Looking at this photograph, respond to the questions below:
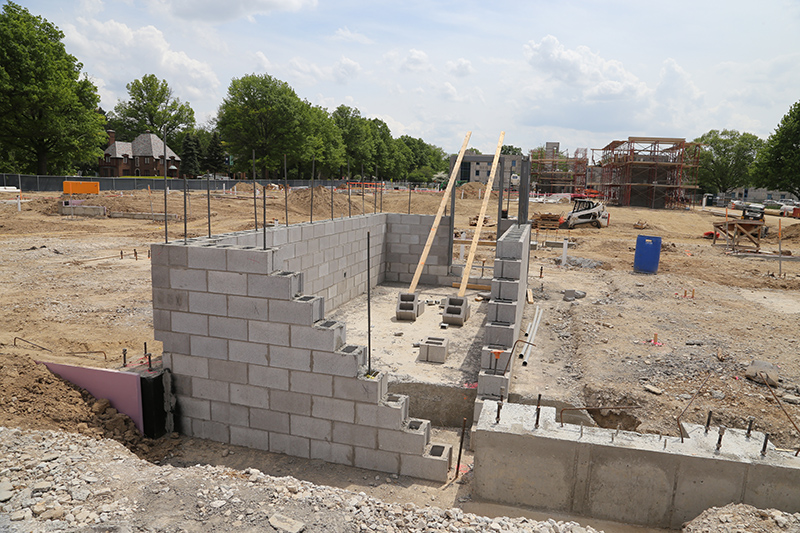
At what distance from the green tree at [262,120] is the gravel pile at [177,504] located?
48630mm

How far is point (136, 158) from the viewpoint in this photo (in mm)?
63562

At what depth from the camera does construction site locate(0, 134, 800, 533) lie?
17.8 ft

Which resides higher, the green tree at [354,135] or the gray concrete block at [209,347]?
the green tree at [354,135]

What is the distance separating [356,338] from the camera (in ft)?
34.9

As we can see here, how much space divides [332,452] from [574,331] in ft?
22.8

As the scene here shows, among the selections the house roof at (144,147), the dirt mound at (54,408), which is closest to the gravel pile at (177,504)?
the dirt mound at (54,408)

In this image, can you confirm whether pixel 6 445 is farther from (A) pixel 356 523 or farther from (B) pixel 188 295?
(A) pixel 356 523

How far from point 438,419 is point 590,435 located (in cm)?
314

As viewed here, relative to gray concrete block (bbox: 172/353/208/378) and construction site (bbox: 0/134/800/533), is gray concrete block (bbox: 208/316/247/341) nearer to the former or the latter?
construction site (bbox: 0/134/800/533)

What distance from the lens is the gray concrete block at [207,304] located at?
22.8 ft

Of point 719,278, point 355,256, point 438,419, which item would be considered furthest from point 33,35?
point 719,278

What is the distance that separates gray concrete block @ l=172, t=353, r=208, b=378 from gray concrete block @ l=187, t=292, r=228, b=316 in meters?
0.71

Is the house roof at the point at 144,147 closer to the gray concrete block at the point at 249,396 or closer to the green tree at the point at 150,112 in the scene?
the green tree at the point at 150,112

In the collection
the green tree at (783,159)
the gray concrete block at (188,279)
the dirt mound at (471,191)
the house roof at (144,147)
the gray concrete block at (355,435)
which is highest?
the house roof at (144,147)
